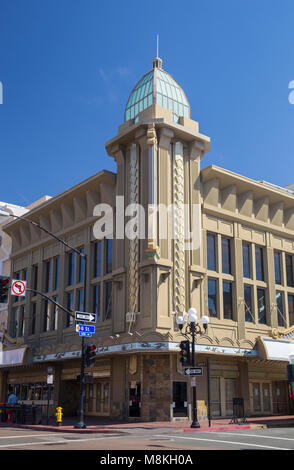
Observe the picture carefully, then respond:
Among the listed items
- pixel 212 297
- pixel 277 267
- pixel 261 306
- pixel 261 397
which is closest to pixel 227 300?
pixel 212 297

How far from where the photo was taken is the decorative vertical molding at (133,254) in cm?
3094

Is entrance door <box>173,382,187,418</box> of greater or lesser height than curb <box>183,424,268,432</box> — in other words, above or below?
above

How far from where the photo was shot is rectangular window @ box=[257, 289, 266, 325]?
122 feet

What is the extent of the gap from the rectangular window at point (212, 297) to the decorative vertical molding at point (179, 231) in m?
3.12

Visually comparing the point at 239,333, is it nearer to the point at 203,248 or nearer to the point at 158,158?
the point at 203,248

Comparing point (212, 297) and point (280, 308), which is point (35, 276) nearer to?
point (212, 297)

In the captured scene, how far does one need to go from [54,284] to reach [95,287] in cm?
566

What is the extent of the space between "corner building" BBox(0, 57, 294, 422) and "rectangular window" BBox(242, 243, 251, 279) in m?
0.08

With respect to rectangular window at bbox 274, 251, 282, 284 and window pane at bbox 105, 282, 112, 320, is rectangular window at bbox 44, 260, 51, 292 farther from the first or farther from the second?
rectangular window at bbox 274, 251, 282, 284

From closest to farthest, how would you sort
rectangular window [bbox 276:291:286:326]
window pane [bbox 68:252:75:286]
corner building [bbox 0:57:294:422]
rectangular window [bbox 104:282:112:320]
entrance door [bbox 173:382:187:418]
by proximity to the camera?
entrance door [bbox 173:382:187:418] < corner building [bbox 0:57:294:422] < rectangular window [bbox 104:282:112:320] < rectangular window [bbox 276:291:286:326] < window pane [bbox 68:252:75:286]

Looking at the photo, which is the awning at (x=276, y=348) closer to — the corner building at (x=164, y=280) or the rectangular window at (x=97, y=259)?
the corner building at (x=164, y=280)

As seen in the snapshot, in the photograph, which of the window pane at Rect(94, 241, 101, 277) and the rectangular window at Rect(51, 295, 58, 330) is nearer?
the window pane at Rect(94, 241, 101, 277)

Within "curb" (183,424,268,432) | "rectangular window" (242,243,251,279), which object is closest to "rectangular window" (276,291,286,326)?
"rectangular window" (242,243,251,279)

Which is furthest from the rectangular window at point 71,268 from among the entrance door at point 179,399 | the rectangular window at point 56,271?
the entrance door at point 179,399
